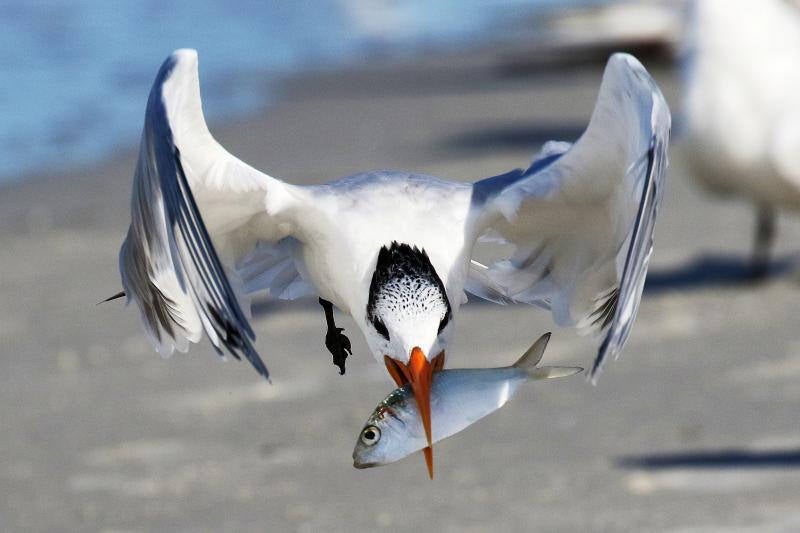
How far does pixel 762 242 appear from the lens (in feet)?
23.0

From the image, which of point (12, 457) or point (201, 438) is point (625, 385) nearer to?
point (201, 438)

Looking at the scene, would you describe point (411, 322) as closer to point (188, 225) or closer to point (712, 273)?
point (188, 225)

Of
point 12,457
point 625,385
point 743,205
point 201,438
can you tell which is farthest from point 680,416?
point 743,205

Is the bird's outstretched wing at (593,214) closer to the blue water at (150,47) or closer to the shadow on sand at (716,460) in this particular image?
the shadow on sand at (716,460)

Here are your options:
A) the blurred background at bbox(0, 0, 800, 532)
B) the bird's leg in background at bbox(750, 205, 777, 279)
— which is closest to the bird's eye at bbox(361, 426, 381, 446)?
the blurred background at bbox(0, 0, 800, 532)

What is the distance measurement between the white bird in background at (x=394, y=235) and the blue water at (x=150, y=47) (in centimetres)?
616

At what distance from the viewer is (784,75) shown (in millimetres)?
6609

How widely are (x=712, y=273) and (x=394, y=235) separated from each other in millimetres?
3843

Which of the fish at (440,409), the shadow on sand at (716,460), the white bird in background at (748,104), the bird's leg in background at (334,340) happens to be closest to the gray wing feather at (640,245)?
the fish at (440,409)

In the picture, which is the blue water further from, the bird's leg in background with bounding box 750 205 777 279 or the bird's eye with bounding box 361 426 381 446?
the bird's eye with bounding box 361 426 381 446

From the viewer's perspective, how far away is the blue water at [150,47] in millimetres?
10947

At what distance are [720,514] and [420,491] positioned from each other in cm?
90

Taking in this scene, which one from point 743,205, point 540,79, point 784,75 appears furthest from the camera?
point 540,79

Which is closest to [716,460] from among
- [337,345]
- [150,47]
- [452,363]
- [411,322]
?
[452,363]
